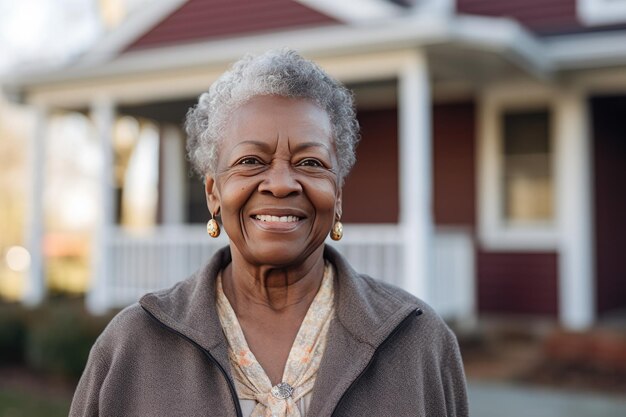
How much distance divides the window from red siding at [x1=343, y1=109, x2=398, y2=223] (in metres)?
1.46

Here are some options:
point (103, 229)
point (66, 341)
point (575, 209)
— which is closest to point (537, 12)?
point (575, 209)

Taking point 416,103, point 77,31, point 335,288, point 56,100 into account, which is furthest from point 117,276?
point 77,31

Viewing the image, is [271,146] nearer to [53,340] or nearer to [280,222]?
[280,222]

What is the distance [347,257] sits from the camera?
27.9ft

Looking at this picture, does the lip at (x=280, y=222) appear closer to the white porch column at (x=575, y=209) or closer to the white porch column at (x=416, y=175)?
the white porch column at (x=416, y=175)

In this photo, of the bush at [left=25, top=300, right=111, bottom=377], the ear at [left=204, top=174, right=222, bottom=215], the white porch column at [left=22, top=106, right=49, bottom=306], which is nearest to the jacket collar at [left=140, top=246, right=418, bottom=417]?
the ear at [left=204, top=174, right=222, bottom=215]

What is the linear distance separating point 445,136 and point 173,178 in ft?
14.1

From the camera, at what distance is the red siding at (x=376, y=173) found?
33.7 feet

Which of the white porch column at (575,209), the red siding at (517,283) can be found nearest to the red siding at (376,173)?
the red siding at (517,283)

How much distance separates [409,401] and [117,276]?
8.02 meters

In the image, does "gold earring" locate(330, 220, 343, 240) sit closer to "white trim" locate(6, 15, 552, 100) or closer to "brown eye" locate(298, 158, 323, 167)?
"brown eye" locate(298, 158, 323, 167)

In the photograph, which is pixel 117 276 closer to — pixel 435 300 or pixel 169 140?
pixel 169 140

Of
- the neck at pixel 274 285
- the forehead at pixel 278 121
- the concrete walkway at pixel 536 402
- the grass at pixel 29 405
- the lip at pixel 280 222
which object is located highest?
the forehead at pixel 278 121

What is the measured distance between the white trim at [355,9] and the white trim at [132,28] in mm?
2096
